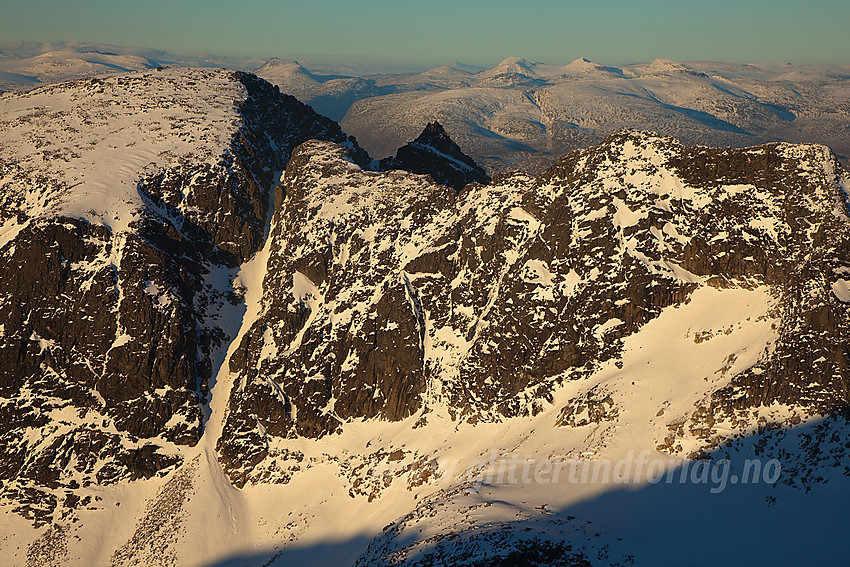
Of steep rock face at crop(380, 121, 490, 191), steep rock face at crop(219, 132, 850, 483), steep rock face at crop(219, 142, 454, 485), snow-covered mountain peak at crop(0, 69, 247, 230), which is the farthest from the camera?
steep rock face at crop(380, 121, 490, 191)

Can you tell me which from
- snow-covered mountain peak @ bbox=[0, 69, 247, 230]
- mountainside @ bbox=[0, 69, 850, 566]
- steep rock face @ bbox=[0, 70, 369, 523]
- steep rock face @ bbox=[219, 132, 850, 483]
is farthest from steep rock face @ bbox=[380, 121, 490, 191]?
snow-covered mountain peak @ bbox=[0, 69, 247, 230]

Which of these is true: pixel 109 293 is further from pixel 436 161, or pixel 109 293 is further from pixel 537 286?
pixel 436 161

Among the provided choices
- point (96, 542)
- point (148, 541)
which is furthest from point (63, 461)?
A: point (148, 541)

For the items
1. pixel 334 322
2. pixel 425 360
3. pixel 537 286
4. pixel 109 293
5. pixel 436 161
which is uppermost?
pixel 436 161

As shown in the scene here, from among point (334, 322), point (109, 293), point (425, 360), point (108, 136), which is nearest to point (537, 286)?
point (425, 360)

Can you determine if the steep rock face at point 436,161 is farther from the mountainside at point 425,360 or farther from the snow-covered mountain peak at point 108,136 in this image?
the snow-covered mountain peak at point 108,136

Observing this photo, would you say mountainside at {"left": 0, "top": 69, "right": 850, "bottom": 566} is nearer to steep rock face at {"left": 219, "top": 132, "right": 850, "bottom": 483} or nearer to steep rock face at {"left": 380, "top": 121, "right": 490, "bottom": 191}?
steep rock face at {"left": 219, "top": 132, "right": 850, "bottom": 483}

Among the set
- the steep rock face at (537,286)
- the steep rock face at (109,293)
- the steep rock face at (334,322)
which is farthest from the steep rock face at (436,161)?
the steep rock face at (109,293)
